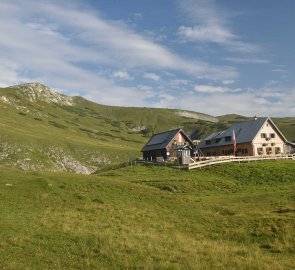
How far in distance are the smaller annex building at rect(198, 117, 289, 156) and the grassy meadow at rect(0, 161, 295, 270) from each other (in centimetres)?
3440

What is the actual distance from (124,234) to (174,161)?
5130 centimetres

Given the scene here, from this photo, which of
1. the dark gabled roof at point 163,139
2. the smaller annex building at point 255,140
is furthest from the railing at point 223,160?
the dark gabled roof at point 163,139

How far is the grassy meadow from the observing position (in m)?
21.6

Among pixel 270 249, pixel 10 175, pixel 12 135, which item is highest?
pixel 12 135

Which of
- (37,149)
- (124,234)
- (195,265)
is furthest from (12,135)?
(195,265)

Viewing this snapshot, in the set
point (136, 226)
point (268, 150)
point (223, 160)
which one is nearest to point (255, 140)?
point (268, 150)

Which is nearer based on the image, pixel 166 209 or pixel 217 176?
pixel 166 209

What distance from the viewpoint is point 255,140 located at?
8700 cm

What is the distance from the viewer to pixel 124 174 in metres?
69.0

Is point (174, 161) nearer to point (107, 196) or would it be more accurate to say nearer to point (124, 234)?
point (107, 196)

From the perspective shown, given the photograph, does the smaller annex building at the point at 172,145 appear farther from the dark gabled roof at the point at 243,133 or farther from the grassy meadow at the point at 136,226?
the grassy meadow at the point at 136,226

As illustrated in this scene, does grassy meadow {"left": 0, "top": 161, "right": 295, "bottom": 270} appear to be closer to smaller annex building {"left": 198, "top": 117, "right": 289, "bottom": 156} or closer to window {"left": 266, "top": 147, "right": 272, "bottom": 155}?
smaller annex building {"left": 198, "top": 117, "right": 289, "bottom": 156}

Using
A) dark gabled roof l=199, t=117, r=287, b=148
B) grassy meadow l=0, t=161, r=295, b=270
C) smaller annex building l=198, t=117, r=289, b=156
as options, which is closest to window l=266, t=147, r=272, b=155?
smaller annex building l=198, t=117, r=289, b=156

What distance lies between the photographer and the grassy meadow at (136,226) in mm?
21578
